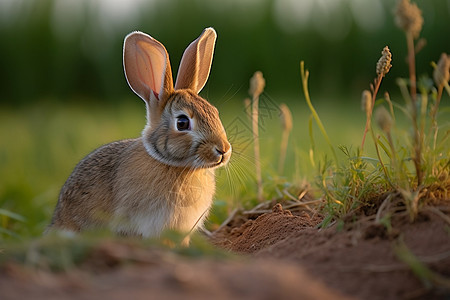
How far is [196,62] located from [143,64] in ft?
1.16

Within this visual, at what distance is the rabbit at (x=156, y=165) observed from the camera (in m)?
3.86

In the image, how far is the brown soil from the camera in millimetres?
2080

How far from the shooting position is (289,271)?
2.23 metres

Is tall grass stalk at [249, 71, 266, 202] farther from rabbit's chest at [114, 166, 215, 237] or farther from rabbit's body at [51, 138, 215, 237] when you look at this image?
rabbit's chest at [114, 166, 215, 237]

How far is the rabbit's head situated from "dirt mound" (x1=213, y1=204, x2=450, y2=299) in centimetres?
88

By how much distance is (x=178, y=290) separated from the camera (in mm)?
2062

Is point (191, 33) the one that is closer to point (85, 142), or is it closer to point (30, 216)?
point (85, 142)

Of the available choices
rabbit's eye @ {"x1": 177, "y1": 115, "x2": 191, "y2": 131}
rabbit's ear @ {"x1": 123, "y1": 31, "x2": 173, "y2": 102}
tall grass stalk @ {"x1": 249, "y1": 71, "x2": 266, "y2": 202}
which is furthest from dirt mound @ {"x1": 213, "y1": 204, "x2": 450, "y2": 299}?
rabbit's ear @ {"x1": 123, "y1": 31, "x2": 173, "y2": 102}

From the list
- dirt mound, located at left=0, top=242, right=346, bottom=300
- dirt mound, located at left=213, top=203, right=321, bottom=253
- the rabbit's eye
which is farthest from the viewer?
the rabbit's eye

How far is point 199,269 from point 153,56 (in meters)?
2.32

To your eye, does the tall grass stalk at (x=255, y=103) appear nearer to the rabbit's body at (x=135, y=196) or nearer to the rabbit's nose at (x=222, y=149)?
the rabbit's body at (x=135, y=196)

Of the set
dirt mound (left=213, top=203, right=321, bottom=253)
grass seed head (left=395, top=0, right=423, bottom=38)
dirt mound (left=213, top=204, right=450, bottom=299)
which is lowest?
dirt mound (left=213, top=203, right=321, bottom=253)

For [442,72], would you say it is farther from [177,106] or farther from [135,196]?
[135,196]

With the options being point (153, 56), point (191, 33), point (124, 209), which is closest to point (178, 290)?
point (124, 209)
